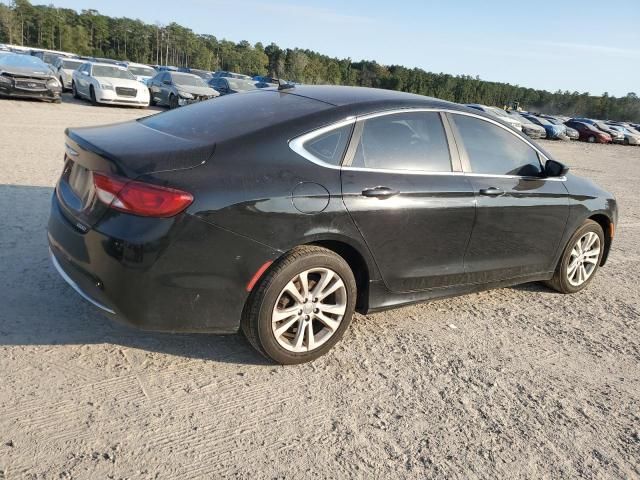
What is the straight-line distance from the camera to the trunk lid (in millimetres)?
2869

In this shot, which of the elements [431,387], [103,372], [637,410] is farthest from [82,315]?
[637,410]

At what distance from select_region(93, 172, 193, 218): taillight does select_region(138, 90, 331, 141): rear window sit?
538mm

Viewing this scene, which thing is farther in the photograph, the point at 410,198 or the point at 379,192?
the point at 410,198

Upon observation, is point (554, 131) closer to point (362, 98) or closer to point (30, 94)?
point (30, 94)

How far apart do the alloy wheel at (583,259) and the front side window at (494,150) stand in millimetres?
1017

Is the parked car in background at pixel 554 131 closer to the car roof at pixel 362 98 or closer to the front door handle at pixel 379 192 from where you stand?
the car roof at pixel 362 98

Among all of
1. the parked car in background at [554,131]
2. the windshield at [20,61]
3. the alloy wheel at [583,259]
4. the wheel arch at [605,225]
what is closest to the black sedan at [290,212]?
the alloy wheel at [583,259]

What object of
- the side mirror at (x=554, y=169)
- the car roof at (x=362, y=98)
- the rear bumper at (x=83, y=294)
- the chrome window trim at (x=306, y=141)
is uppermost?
the car roof at (x=362, y=98)

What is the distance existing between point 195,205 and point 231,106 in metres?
1.23

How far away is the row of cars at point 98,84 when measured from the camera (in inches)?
678

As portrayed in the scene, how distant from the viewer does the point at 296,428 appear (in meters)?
2.76

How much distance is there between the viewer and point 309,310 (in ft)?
10.8

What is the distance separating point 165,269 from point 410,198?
1643mm

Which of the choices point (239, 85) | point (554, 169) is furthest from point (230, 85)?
point (554, 169)
